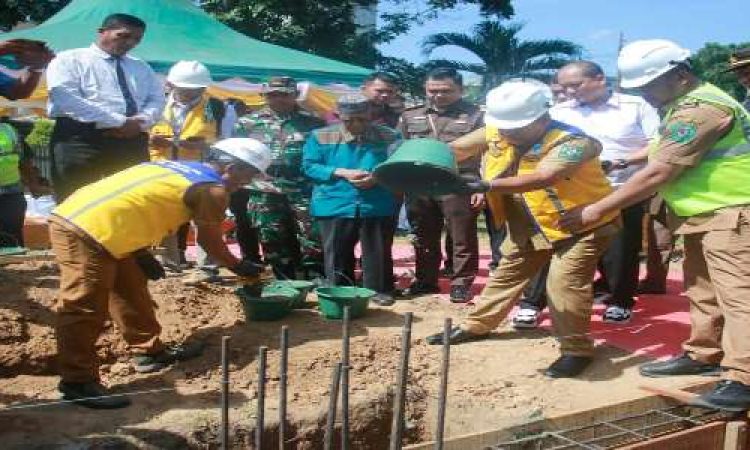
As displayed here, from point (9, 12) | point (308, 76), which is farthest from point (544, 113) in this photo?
point (9, 12)

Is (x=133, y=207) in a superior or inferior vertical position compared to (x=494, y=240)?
superior

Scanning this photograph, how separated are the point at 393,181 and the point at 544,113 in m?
0.97

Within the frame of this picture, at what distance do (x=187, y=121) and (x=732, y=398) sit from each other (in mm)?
4522

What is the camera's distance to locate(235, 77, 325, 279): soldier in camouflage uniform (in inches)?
258

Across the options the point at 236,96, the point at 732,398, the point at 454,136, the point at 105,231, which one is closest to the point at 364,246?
the point at 454,136

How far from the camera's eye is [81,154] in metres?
5.34

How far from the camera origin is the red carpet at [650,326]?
5242 mm

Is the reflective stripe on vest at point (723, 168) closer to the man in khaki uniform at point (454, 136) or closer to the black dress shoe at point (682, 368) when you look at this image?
the black dress shoe at point (682, 368)

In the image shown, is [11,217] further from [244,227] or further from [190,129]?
[244,227]

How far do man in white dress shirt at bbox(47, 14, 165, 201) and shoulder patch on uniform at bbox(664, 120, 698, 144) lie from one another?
334cm

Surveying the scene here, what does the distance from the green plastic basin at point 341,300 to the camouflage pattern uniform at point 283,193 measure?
3.38 feet

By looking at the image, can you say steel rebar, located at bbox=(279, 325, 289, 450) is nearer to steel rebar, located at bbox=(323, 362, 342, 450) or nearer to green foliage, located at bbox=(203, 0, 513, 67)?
steel rebar, located at bbox=(323, 362, 342, 450)

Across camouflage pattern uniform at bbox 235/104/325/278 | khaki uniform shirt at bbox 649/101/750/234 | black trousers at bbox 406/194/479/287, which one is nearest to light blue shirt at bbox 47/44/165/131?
camouflage pattern uniform at bbox 235/104/325/278

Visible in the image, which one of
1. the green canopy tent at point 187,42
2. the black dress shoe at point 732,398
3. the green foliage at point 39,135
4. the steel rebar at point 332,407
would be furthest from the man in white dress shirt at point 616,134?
the green foliage at point 39,135
